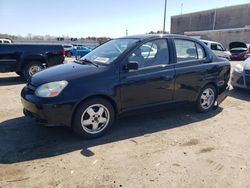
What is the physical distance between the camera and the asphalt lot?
308 centimetres

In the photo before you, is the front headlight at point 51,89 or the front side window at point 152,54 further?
the front side window at point 152,54

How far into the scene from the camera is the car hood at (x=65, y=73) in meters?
4.03

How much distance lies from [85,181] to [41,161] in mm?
807

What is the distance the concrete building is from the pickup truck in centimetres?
3694

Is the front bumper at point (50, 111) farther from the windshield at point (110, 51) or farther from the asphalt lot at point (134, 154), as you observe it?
the windshield at point (110, 51)

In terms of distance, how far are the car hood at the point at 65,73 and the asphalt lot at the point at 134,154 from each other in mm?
928

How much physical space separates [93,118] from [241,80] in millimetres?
5362

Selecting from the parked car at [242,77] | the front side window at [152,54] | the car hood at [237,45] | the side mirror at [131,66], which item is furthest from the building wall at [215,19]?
the side mirror at [131,66]

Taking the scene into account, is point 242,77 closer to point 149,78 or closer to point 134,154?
point 149,78

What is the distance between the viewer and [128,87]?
4352 millimetres

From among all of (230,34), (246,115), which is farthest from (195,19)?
(246,115)

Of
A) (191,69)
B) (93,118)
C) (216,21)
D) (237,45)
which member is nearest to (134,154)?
(93,118)

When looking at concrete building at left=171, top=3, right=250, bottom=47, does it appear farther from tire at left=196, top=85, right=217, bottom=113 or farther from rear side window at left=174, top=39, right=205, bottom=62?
rear side window at left=174, top=39, right=205, bottom=62

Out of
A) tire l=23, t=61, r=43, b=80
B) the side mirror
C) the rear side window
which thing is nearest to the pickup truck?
tire l=23, t=61, r=43, b=80
